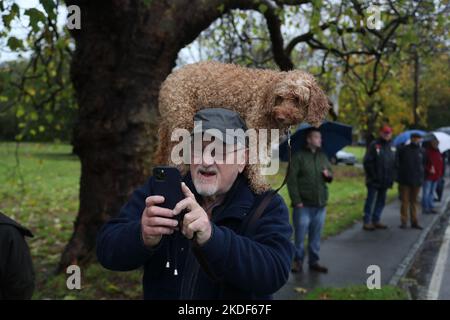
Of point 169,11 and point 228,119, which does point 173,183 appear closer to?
point 228,119

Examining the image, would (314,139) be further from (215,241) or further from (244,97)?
(215,241)

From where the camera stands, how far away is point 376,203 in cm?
948

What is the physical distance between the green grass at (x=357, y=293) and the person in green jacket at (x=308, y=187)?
0.90m

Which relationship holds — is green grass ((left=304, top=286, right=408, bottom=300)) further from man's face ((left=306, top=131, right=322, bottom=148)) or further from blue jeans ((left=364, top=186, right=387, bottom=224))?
blue jeans ((left=364, top=186, right=387, bottom=224))

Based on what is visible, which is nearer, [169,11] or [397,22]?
[169,11]

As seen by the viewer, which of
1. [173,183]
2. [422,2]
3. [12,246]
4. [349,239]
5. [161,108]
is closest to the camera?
[173,183]

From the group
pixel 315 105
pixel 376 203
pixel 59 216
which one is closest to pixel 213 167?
pixel 315 105

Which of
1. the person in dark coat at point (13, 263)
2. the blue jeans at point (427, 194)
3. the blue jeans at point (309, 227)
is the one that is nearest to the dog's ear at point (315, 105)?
the person in dark coat at point (13, 263)

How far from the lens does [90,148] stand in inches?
225

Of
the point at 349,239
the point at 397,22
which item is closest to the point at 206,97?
the point at 397,22

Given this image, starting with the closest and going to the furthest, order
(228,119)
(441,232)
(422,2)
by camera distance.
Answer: (228,119) → (422,2) → (441,232)

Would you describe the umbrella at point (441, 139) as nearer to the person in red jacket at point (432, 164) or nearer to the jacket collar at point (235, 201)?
the person in red jacket at point (432, 164)

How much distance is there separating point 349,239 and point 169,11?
543 centimetres

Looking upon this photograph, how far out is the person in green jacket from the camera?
6.29 meters
